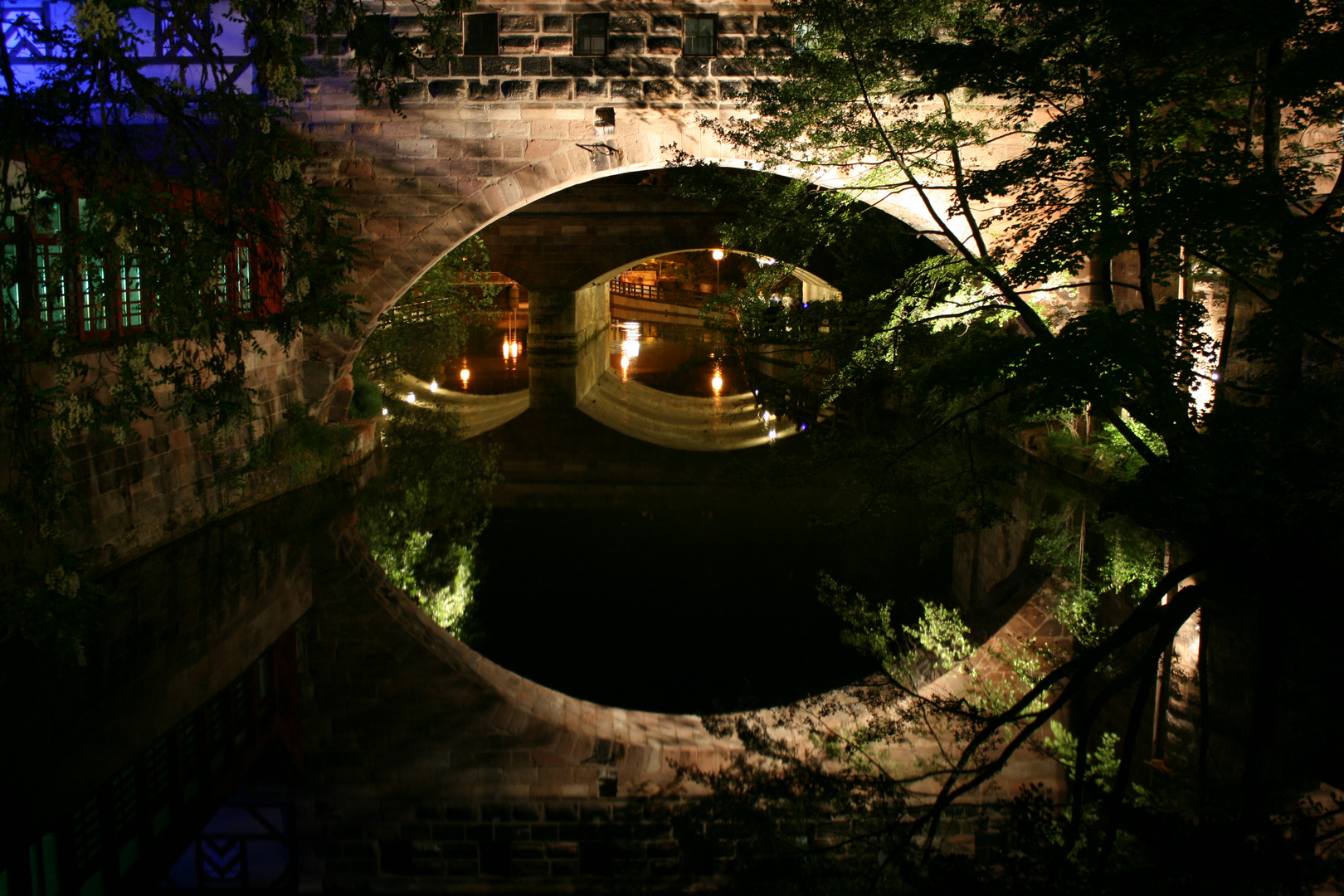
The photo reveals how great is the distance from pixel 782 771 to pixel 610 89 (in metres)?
5.69

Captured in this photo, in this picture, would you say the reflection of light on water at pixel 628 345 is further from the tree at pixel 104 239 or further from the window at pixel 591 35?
the tree at pixel 104 239

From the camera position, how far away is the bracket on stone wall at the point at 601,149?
7730 mm

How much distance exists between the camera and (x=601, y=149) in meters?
7.74

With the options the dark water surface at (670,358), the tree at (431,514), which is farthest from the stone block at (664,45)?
the dark water surface at (670,358)

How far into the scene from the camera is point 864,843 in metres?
3.08

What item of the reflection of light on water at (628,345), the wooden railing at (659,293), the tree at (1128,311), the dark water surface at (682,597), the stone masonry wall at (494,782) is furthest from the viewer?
the wooden railing at (659,293)

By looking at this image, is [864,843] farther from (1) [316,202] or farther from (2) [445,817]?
(1) [316,202]

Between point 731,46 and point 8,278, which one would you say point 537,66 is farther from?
point 8,278

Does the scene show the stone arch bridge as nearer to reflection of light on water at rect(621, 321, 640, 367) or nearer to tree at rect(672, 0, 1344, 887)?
tree at rect(672, 0, 1344, 887)

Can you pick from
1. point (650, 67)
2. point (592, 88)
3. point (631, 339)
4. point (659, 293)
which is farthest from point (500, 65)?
point (659, 293)

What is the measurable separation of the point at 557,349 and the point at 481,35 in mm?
8451

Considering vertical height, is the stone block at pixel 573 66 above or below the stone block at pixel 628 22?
below

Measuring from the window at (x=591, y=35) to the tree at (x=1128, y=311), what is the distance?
4.93 ft

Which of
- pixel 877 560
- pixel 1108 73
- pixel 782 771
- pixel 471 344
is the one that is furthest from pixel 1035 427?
pixel 471 344
